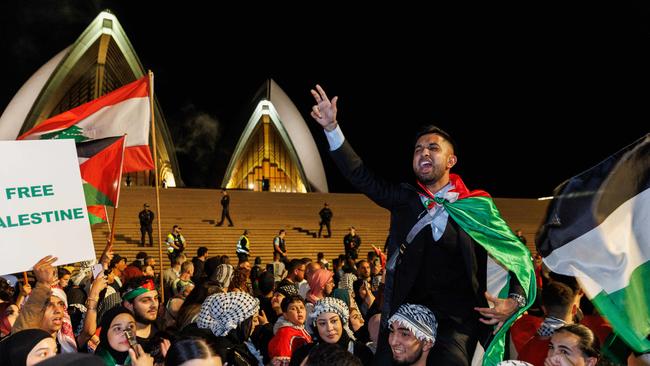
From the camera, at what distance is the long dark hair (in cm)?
275

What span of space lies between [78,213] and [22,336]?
2056 mm

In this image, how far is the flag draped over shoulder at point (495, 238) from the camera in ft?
10.2

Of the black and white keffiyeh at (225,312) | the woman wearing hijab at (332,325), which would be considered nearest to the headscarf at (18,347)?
the black and white keffiyeh at (225,312)

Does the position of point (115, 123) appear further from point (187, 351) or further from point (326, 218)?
point (326, 218)

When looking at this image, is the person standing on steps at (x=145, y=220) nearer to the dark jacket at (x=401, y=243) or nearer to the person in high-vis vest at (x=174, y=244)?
the person in high-vis vest at (x=174, y=244)

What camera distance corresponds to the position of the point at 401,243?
330 centimetres

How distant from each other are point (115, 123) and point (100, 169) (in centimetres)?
83

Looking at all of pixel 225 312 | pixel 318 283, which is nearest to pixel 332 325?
pixel 225 312

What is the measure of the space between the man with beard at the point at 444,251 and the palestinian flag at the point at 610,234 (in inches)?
24.5

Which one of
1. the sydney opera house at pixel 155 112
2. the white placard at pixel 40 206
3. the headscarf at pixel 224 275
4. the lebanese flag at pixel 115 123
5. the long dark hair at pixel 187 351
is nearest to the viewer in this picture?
the long dark hair at pixel 187 351

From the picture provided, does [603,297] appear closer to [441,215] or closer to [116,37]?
[441,215]

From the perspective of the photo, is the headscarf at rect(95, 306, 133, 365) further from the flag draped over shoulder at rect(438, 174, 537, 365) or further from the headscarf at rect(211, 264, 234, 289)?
the headscarf at rect(211, 264, 234, 289)

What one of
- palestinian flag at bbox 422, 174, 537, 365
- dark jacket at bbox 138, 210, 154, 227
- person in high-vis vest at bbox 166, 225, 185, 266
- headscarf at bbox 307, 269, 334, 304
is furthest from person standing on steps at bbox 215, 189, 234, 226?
palestinian flag at bbox 422, 174, 537, 365

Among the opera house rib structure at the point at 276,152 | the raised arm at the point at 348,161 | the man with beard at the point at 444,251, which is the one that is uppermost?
the opera house rib structure at the point at 276,152
